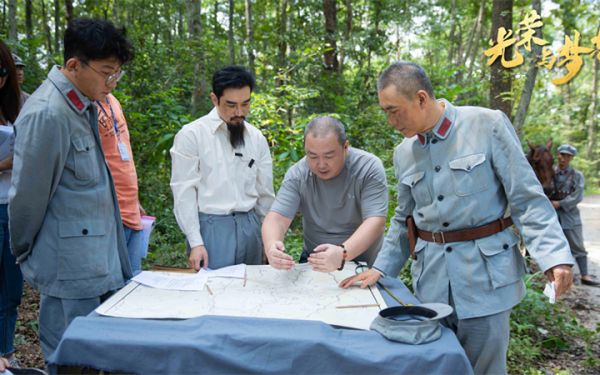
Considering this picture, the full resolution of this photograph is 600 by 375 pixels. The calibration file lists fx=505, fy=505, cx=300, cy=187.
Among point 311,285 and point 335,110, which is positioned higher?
point 335,110

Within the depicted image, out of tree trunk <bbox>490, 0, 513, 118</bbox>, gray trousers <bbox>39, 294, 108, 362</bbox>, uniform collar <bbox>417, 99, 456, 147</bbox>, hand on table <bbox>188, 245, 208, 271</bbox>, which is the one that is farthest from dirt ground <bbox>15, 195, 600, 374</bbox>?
uniform collar <bbox>417, 99, 456, 147</bbox>

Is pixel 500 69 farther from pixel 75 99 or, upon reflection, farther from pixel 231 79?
pixel 75 99

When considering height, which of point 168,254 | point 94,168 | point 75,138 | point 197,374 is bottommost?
point 168,254

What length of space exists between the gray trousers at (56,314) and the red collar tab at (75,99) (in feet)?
2.53

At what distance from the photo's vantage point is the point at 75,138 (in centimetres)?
200

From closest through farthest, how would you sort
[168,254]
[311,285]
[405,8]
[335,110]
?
[311,285] < [168,254] < [335,110] < [405,8]

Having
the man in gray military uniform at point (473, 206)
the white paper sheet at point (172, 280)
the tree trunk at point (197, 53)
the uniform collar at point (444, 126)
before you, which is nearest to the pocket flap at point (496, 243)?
the man in gray military uniform at point (473, 206)

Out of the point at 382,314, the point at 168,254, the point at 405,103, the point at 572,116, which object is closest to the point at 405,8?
the point at 168,254

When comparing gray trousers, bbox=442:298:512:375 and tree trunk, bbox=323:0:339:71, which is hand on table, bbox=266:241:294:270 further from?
tree trunk, bbox=323:0:339:71

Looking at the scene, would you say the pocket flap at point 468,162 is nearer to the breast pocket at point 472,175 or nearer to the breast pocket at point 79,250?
the breast pocket at point 472,175

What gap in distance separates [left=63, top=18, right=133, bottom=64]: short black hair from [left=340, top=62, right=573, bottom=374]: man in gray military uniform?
1.11 m

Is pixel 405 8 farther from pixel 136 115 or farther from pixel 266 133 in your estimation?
pixel 136 115

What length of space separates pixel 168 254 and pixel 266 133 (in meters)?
1.73

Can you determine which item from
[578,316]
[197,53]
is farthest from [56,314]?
[197,53]
